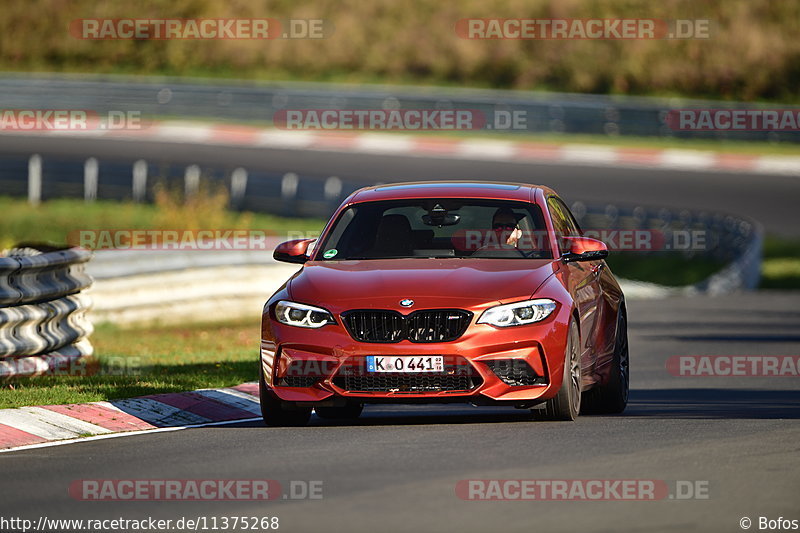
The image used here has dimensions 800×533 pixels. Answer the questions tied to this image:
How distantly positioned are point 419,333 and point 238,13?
156 feet

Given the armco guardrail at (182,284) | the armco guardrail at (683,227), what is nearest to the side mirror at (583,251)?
the armco guardrail at (182,284)

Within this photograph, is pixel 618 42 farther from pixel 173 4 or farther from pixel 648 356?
pixel 648 356

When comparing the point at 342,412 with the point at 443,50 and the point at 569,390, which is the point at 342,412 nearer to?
the point at 569,390

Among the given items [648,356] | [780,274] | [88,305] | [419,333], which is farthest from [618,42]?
[419,333]

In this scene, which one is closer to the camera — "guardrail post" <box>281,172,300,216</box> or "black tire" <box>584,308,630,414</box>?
"black tire" <box>584,308,630,414</box>

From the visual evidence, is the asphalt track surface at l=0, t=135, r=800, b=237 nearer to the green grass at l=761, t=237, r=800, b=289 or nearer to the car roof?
the green grass at l=761, t=237, r=800, b=289

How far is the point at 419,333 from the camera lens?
10266mm

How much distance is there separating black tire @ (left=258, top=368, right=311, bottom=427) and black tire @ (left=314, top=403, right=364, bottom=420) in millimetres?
582

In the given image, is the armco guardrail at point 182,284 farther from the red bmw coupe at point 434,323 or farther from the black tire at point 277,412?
the black tire at point 277,412

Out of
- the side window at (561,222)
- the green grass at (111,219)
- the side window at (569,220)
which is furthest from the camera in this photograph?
the green grass at (111,219)

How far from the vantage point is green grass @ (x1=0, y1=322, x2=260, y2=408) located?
1203 cm

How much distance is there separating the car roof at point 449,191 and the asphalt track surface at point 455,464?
156cm

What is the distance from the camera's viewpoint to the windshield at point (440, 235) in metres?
11.3

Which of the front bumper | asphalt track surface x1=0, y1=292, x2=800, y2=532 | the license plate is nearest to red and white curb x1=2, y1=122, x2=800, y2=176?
asphalt track surface x1=0, y1=292, x2=800, y2=532
